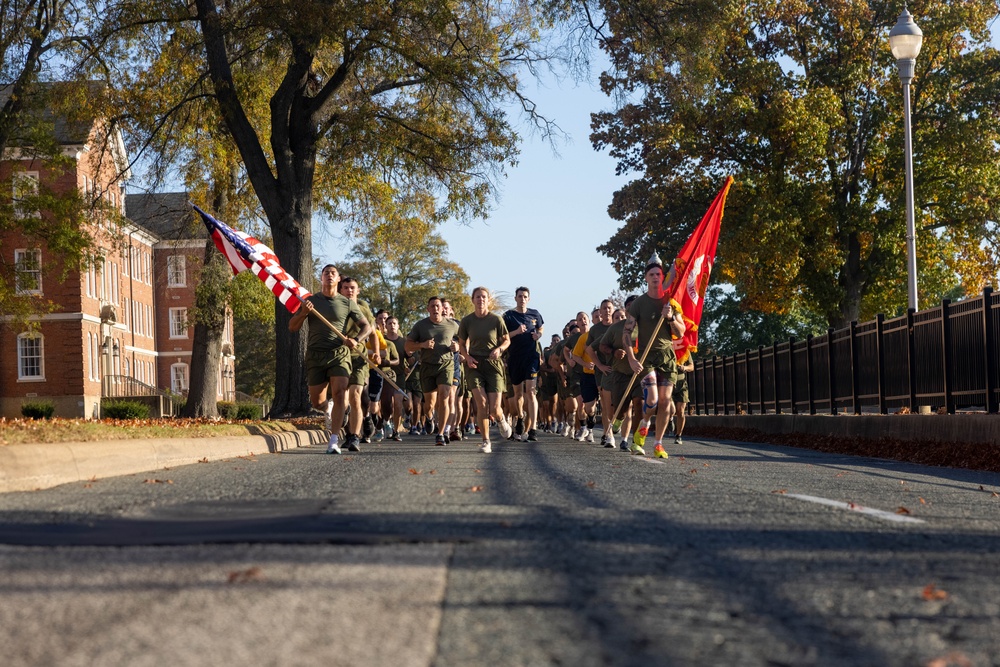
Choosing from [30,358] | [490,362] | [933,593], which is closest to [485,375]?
[490,362]

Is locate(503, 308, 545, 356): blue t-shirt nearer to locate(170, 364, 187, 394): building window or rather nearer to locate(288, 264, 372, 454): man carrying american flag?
locate(288, 264, 372, 454): man carrying american flag

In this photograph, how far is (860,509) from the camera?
691cm

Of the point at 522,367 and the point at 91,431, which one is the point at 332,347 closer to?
the point at 91,431

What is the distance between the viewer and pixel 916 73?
3575 centimetres

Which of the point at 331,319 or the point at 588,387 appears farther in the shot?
the point at 588,387

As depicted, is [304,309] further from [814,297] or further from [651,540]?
Result: [814,297]

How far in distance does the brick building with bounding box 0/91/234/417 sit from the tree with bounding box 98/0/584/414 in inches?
101

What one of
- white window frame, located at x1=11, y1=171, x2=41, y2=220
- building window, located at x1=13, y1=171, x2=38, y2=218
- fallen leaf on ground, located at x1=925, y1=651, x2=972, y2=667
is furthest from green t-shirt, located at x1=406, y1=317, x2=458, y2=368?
fallen leaf on ground, located at x1=925, y1=651, x2=972, y2=667

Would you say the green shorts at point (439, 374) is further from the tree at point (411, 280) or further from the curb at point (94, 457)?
the tree at point (411, 280)

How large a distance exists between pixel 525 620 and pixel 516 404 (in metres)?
17.2

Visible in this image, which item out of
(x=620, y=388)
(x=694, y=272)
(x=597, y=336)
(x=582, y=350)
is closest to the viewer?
(x=620, y=388)

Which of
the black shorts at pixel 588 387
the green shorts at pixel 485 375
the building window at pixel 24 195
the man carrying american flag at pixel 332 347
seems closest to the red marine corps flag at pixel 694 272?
the green shorts at pixel 485 375

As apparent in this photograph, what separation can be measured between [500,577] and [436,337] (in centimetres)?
1361

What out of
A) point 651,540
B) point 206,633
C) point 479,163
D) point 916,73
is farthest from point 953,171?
point 206,633
